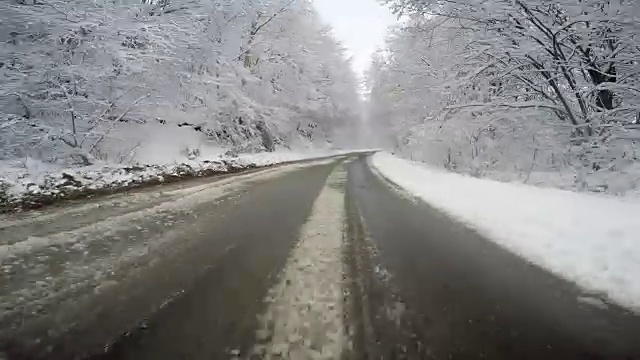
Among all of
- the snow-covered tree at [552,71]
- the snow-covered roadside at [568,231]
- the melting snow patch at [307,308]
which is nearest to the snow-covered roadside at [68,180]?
the melting snow patch at [307,308]

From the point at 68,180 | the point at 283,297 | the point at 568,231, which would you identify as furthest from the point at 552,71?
the point at 68,180

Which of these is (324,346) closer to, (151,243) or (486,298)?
(486,298)

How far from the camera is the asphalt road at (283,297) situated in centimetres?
235

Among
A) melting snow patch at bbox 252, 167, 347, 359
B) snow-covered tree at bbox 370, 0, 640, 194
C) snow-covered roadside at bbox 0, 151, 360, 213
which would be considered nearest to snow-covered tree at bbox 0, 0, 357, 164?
snow-covered roadside at bbox 0, 151, 360, 213

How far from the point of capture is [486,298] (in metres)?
3.22

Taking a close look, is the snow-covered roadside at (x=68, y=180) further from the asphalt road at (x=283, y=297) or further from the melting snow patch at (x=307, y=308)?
the melting snow patch at (x=307, y=308)

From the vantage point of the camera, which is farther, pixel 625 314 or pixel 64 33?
pixel 64 33

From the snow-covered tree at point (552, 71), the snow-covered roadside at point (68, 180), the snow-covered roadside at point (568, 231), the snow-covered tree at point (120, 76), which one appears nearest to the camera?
the snow-covered roadside at point (568, 231)

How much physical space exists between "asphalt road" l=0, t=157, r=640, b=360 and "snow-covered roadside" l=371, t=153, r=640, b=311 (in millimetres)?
273

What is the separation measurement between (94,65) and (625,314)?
1352 cm

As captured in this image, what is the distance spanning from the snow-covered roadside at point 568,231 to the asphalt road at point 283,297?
0.90 feet

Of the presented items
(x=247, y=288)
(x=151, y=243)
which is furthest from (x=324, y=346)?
(x=151, y=243)

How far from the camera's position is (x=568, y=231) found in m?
5.20

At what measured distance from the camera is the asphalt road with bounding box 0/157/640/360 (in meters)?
2.35
